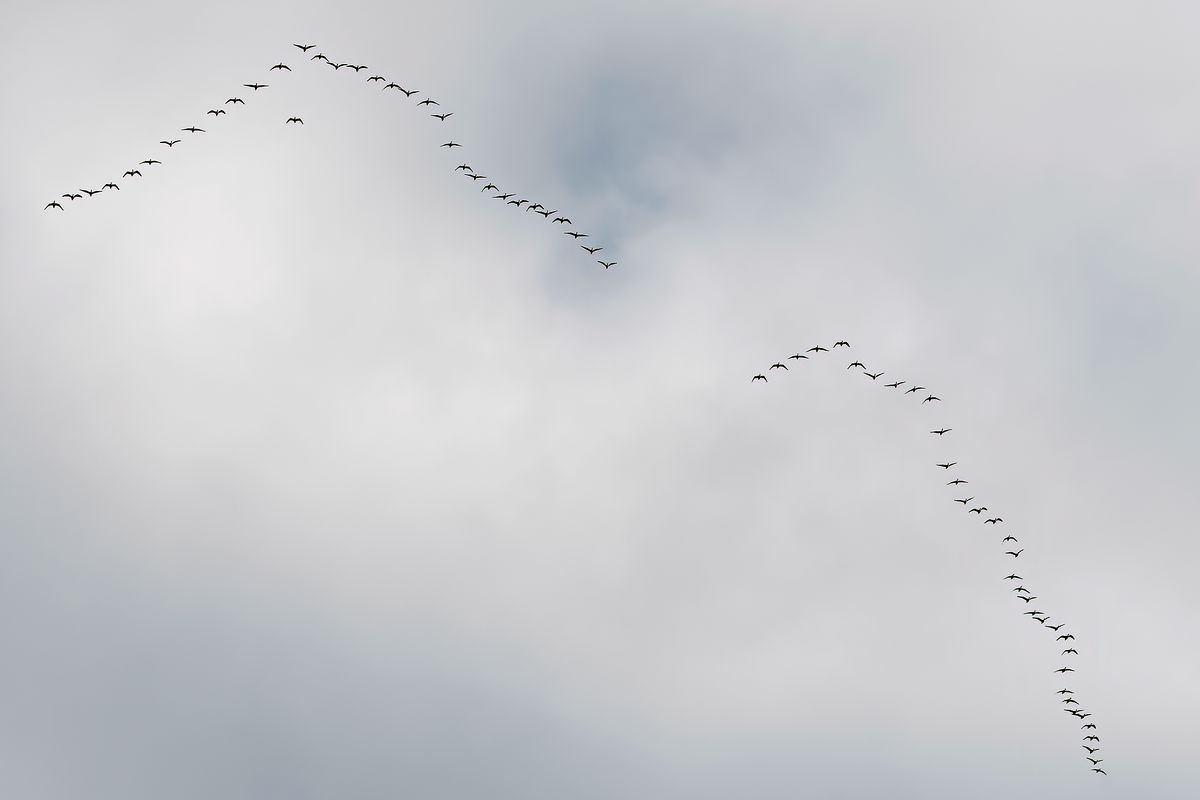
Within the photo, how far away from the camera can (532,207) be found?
196 m
